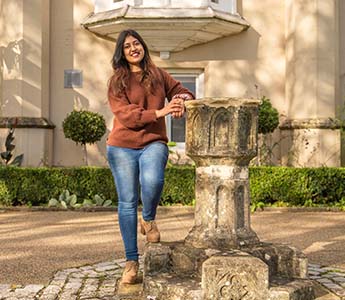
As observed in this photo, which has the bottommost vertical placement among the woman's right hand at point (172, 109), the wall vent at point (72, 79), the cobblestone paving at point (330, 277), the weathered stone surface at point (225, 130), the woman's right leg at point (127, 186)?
the cobblestone paving at point (330, 277)

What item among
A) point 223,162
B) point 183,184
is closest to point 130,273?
point 223,162

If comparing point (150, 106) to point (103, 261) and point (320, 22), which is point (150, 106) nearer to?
point (103, 261)

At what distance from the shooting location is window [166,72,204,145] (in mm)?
11109

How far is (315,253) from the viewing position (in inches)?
201

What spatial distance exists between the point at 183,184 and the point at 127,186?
5153 mm

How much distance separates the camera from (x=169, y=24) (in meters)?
10.1

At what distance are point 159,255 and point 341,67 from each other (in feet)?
27.1

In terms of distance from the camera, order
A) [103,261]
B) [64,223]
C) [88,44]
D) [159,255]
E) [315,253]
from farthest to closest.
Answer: [88,44] < [64,223] < [315,253] < [103,261] < [159,255]

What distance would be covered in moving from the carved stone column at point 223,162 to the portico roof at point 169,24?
6.80 m

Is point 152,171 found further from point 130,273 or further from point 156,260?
point 130,273

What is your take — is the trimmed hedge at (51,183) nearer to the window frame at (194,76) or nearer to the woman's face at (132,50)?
the window frame at (194,76)

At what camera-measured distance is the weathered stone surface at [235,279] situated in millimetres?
3113

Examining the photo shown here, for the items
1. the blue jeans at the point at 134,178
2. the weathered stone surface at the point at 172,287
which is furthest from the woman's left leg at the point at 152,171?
the weathered stone surface at the point at 172,287

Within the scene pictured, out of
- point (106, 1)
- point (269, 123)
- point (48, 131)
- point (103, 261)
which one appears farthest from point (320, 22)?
point (103, 261)
